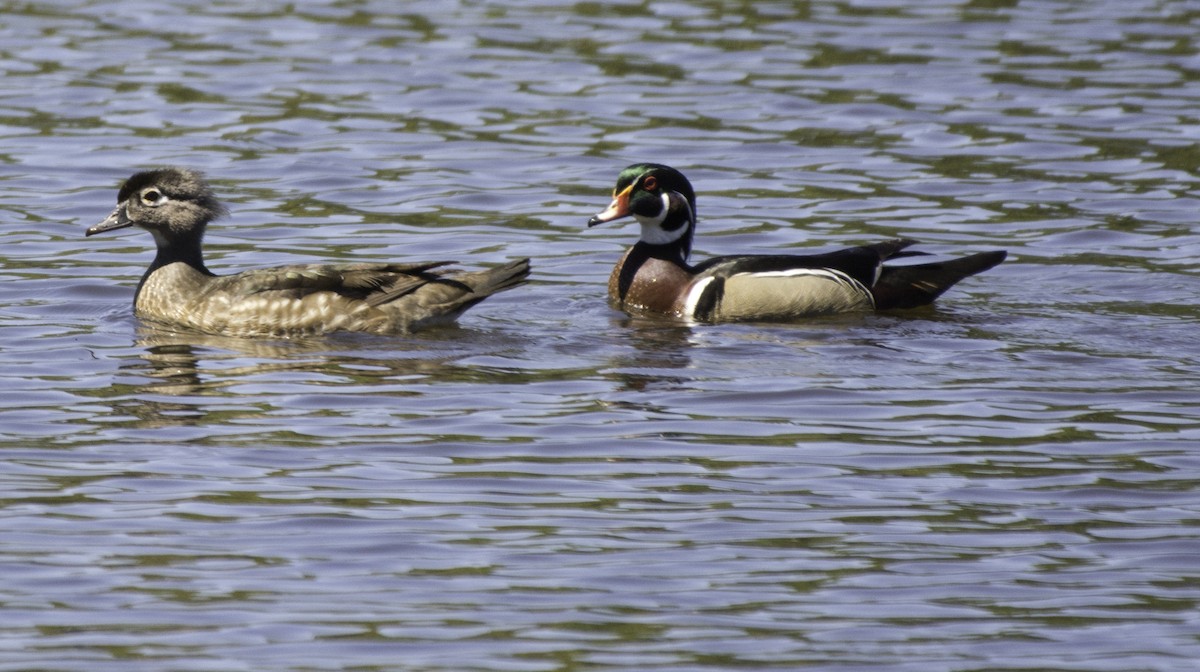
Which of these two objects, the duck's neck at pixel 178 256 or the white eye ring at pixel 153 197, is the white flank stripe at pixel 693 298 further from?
the white eye ring at pixel 153 197

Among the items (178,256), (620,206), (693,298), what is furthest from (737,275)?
(178,256)

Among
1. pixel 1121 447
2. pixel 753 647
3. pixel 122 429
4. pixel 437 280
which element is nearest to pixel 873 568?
pixel 753 647

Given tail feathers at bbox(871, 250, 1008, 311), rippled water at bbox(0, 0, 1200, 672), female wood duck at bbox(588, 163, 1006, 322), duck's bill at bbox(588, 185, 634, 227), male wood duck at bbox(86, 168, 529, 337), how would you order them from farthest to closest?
duck's bill at bbox(588, 185, 634, 227)
tail feathers at bbox(871, 250, 1008, 311)
female wood duck at bbox(588, 163, 1006, 322)
male wood duck at bbox(86, 168, 529, 337)
rippled water at bbox(0, 0, 1200, 672)

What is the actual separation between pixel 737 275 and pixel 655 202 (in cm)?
96

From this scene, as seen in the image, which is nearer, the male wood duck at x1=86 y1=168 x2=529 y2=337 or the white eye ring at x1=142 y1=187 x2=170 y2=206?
the male wood duck at x1=86 y1=168 x2=529 y2=337

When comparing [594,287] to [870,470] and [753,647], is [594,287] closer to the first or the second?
[870,470]

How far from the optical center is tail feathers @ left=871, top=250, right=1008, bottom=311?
13555 millimetres

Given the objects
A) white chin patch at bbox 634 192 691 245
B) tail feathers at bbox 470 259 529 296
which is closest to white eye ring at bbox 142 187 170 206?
tail feathers at bbox 470 259 529 296

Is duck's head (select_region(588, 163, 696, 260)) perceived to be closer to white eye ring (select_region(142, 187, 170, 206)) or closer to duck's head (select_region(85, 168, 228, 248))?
duck's head (select_region(85, 168, 228, 248))

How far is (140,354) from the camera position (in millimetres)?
11977

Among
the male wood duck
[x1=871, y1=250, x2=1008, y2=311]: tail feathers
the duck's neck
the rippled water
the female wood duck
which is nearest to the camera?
the rippled water

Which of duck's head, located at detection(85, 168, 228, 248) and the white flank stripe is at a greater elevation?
duck's head, located at detection(85, 168, 228, 248)

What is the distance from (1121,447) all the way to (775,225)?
6.19 m

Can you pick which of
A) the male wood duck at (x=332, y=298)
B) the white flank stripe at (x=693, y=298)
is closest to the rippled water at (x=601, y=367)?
the male wood duck at (x=332, y=298)
